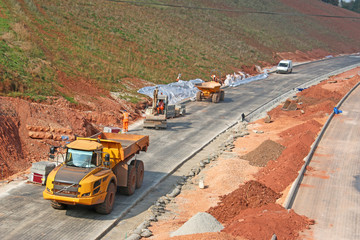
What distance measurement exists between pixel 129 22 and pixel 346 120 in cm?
3571

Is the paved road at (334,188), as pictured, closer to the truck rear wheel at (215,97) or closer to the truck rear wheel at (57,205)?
the truck rear wheel at (57,205)

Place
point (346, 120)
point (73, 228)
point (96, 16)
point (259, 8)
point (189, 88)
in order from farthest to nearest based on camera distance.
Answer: point (259, 8), point (96, 16), point (189, 88), point (346, 120), point (73, 228)

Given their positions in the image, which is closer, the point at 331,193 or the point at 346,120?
the point at 331,193

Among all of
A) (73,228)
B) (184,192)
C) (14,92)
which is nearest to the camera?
(73,228)

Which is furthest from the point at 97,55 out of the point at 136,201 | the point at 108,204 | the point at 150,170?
the point at 108,204

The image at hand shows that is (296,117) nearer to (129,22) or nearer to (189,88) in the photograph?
(189,88)

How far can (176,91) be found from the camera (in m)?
40.4

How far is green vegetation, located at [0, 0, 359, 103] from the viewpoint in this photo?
3231cm

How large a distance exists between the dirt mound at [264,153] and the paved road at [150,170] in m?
3.55

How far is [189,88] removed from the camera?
42.5 metres

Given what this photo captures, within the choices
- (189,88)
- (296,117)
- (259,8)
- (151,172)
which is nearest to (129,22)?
(189,88)

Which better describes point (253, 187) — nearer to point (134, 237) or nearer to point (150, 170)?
point (134, 237)

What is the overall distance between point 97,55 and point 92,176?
1165 inches

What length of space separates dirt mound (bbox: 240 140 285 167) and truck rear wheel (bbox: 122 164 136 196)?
24.4 feet
